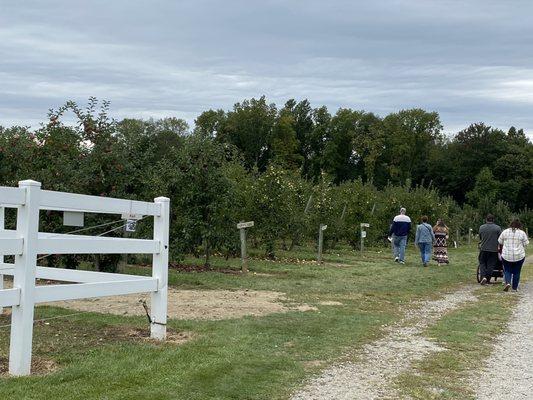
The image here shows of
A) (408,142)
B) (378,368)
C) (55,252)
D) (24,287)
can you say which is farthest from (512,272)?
(408,142)

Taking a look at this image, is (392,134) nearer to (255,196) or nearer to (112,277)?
(255,196)

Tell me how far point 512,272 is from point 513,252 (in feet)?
2.33

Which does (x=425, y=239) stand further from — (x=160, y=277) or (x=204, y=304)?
(x=160, y=277)

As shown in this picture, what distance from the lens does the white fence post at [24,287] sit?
239 inches

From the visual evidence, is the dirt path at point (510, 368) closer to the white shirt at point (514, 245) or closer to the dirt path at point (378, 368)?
the dirt path at point (378, 368)

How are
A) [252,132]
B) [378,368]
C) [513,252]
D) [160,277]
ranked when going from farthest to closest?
[252,132] < [513,252] < [160,277] < [378,368]

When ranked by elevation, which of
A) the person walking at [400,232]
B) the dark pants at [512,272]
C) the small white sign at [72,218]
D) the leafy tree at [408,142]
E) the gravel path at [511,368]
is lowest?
the gravel path at [511,368]

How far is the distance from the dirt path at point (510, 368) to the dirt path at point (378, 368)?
750 millimetres

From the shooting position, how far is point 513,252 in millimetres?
16203

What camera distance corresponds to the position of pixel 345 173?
270 feet

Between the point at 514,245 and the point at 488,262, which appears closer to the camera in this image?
the point at 514,245

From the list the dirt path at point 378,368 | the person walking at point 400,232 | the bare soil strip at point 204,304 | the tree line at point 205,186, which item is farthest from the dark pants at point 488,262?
the dirt path at point 378,368

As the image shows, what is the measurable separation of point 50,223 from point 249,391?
9548 millimetres

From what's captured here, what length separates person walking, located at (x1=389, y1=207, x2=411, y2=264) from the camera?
23125 mm
